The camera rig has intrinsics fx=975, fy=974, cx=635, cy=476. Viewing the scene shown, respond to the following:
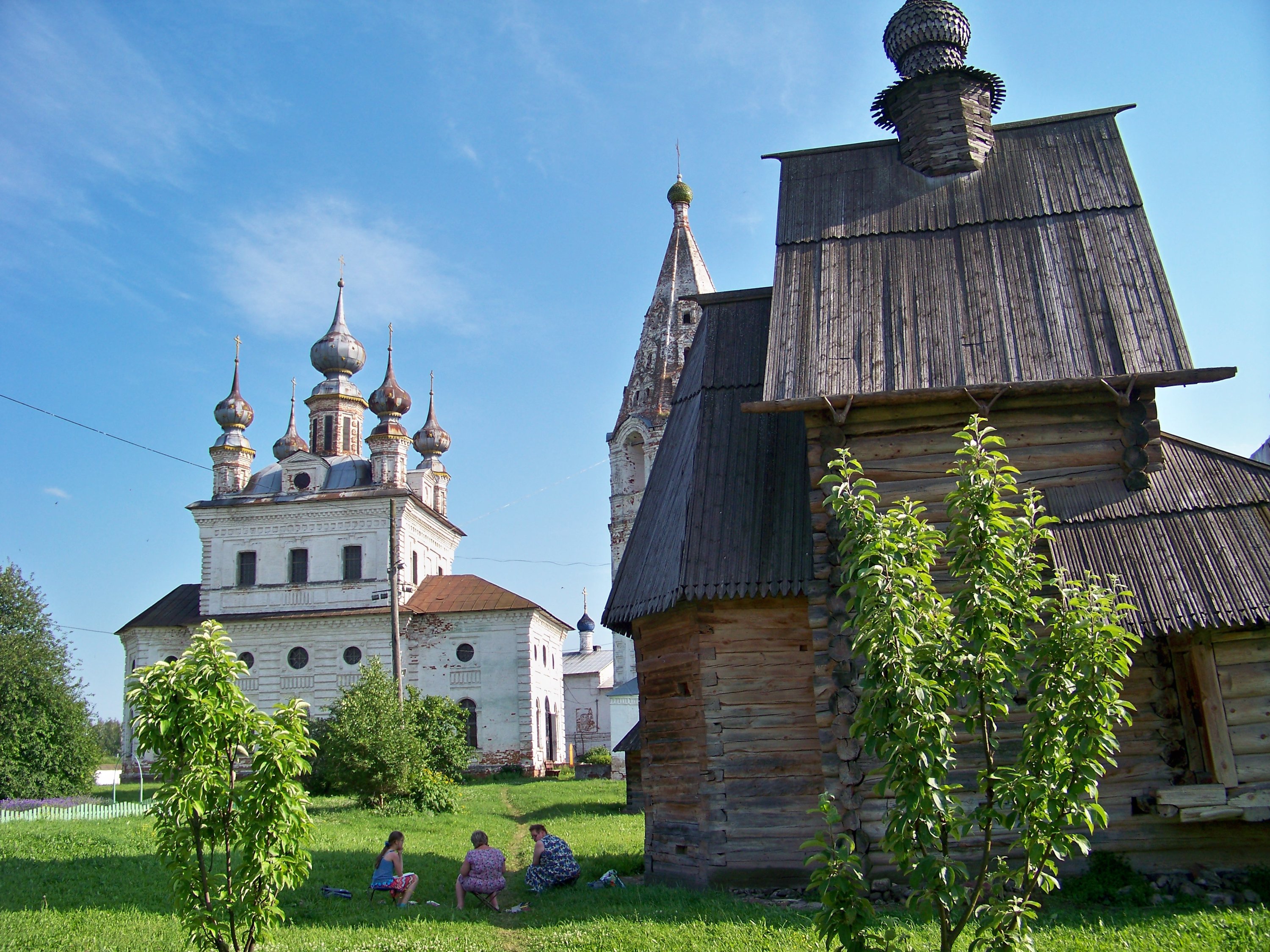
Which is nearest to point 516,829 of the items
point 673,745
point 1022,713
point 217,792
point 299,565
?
point 673,745

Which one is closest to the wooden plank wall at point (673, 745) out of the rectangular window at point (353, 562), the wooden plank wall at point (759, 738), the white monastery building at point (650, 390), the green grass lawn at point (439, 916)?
the wooden plank wall at point (759, 738)

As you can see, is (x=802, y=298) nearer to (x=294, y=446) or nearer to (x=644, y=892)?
(x=644, y=892)

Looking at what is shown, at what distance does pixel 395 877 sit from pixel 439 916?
1074 millimetres

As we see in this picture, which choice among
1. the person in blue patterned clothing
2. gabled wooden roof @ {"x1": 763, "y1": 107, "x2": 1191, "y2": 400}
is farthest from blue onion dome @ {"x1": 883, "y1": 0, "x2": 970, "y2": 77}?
the person in blue patterned clothing

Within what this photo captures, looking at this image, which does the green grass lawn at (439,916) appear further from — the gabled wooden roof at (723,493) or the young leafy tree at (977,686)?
the gabled wooden roof at (723,493)

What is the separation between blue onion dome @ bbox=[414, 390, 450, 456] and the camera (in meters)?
46.3

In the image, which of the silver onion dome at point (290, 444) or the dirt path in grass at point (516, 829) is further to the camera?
the silver onion dome at point (290, 444)

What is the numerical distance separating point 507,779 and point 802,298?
26954mm

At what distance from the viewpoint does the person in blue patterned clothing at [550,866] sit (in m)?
11.8

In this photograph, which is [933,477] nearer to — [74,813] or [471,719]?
[74,813]

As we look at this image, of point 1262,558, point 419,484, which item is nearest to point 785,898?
point 1262,558

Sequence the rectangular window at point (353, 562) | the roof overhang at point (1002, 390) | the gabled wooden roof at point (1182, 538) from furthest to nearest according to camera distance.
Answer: the rectangular window at point (353, 562)
the roof overhang at point (1002, 390)
the gabled wooden roof at point (1182, 538)

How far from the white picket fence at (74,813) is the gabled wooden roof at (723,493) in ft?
38.6

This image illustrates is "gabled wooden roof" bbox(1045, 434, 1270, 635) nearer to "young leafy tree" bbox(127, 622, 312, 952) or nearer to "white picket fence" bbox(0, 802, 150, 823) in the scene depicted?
"young leafy tree" bbox(127, 622, 312, 952)
